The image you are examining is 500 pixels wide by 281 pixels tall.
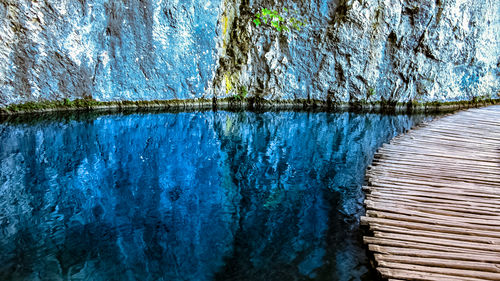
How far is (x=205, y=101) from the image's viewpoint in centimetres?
1355

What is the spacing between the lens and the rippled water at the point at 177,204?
10.9 ft

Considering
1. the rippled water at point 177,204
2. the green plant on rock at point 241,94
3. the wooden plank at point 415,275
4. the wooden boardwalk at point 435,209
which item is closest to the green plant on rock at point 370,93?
the green plant on rock at point 241,94

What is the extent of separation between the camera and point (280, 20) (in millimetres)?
13781

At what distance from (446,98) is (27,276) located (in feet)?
52.2

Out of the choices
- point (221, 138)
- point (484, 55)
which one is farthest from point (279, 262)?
point (484, 55)

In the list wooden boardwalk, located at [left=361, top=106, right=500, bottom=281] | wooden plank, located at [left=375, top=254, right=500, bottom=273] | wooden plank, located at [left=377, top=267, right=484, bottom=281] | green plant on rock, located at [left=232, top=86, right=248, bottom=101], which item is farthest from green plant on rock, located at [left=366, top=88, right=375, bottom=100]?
wooden plank, located at [left=377, top=267, right=484, bottom=281]

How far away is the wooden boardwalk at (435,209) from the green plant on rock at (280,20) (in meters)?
8.35

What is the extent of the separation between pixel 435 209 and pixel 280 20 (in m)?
11.2

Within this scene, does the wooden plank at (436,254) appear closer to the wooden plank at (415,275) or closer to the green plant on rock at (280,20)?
the wooden plank at (415,275)

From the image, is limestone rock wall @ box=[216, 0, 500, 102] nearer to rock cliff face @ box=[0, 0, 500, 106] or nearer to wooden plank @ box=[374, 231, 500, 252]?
rock cliff face @ box=[0, 0, 500, 106]

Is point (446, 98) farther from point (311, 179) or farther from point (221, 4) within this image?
point (311, 179)

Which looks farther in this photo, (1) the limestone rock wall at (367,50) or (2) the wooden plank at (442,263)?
(1) the limestone rock wall at (367,50)

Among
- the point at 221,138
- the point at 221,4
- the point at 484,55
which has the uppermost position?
the point at 221,4

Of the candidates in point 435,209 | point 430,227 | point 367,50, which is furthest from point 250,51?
point 430,227
